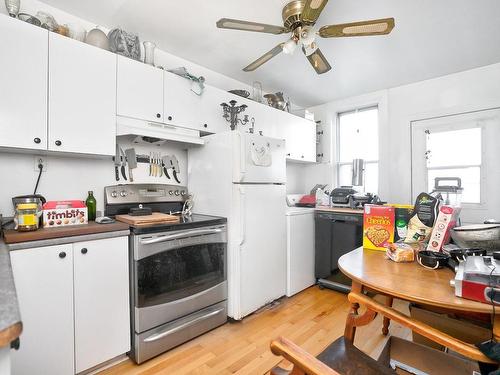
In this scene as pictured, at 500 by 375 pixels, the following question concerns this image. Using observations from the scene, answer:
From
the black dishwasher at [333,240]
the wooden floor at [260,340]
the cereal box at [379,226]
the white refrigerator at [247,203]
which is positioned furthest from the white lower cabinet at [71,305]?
the black dishwasher at [333,240]

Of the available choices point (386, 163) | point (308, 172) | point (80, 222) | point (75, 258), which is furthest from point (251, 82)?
point (75, 258)

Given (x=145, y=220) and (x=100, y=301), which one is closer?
(x=100, y=301)

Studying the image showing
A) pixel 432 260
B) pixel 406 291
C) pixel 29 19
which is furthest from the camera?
pixel 29 19

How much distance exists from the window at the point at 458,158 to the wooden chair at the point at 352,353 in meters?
2.87

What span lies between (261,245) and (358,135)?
257 cm

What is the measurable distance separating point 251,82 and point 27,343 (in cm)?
325

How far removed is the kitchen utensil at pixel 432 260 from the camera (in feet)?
3.93

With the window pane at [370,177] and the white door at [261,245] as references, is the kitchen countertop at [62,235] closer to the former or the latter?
the white door at [261,245]

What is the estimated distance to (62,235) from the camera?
4.95 feet

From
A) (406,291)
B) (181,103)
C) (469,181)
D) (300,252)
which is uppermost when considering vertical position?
(181,103)

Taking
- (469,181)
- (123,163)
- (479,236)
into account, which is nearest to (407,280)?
(479,236)

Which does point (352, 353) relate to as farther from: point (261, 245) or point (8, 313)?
point (261, 245)

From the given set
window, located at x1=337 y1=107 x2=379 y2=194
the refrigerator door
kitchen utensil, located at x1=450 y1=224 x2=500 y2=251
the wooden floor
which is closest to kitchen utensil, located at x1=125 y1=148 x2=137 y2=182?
the refrigerator door

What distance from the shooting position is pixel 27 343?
54.7 inches
